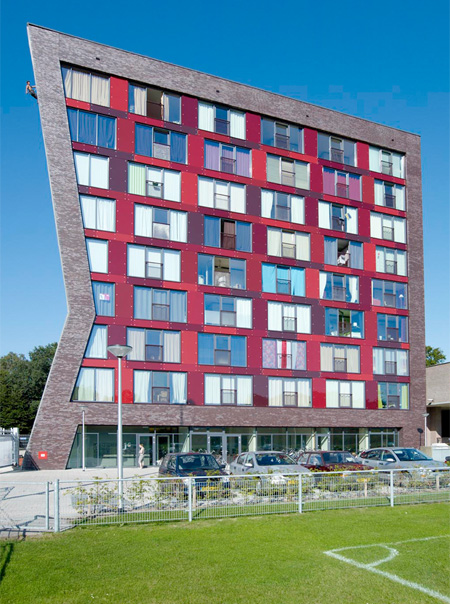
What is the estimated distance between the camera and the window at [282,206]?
42.7m

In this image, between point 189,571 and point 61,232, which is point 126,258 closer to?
point 61,232

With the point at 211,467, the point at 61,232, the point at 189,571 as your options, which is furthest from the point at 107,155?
the point at 189,571

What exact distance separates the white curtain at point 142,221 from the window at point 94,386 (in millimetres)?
8954

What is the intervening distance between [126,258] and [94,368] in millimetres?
7095

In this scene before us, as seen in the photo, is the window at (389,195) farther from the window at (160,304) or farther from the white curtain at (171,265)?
the window at (160,304)

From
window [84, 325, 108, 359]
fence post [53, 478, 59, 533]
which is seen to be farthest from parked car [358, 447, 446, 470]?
window [84, 325, 108, 359]

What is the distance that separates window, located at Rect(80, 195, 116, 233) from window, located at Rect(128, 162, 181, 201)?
6.01 ft

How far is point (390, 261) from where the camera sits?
Answer: 154 ft

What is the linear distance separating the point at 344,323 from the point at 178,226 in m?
14.4

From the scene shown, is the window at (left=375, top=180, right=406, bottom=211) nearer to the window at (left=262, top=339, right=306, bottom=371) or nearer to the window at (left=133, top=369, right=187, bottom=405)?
the window at (left=262, top=339, right=306, bottom=371)

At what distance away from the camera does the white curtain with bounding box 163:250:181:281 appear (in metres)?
38.8

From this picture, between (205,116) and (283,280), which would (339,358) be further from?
(205,116)

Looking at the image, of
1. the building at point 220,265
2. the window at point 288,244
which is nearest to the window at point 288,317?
the building at point 220,265

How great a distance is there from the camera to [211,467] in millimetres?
20047
